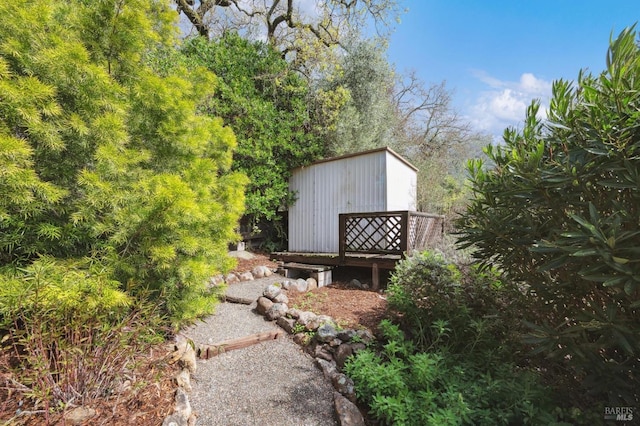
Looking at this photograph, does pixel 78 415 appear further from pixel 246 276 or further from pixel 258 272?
pixel 258 272

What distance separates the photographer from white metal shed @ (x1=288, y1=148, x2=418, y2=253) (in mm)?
5523

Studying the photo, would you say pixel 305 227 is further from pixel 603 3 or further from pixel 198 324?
pixel 603 3

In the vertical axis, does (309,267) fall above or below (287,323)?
above

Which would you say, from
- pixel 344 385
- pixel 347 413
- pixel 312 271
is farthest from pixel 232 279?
pixel 347 413

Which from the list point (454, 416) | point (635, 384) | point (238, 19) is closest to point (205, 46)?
point (238, 19)

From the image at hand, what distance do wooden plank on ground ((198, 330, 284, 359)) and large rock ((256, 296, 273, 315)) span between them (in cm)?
50

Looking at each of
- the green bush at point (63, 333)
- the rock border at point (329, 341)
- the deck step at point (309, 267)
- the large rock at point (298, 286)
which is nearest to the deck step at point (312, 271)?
the deck step at point (309, 267)

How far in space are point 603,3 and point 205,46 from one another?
261 inches

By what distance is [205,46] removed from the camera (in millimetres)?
6109

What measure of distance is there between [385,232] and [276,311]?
2.59m

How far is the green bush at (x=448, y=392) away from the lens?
62.0 inches

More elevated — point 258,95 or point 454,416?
point 258,95

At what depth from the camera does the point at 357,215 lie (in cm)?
511

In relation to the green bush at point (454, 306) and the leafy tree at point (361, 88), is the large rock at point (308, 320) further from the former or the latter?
the leafy tree at point (361, 88)
